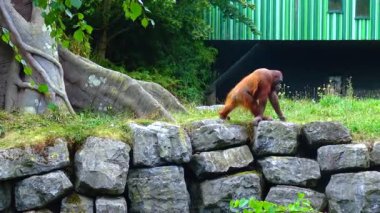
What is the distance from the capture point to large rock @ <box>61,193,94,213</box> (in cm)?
764

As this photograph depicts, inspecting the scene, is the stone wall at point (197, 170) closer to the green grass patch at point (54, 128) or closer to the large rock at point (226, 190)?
the large rock at point (226, 190)

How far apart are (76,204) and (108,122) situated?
1208mm

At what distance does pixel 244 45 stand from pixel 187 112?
10.5 metres

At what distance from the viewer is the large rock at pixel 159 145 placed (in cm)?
807

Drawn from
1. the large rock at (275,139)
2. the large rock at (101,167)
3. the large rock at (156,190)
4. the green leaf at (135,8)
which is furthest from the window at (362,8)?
the green leaf at (135,8)

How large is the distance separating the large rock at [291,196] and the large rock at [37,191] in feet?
8.04

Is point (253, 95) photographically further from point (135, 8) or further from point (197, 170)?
point (135, 8)

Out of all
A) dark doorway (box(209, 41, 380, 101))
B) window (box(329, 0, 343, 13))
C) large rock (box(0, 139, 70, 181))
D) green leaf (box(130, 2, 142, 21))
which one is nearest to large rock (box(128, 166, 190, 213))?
large rock (box(0, 139, 70, 181))

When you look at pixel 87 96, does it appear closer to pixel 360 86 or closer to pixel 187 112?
pixel 187 112

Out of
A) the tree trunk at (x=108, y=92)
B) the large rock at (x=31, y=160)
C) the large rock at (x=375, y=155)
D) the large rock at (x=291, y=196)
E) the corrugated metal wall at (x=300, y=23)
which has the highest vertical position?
the corrugated metal wall at (x=300, y=23)

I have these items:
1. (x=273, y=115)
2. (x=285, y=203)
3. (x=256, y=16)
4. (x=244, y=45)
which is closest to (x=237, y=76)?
(x=244, y=45)

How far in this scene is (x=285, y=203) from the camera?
27.5 ft

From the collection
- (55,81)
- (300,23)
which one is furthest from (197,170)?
Result: (300,23)

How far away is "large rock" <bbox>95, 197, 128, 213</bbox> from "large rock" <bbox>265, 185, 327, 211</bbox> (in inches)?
69.0
